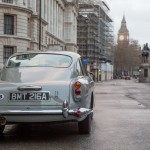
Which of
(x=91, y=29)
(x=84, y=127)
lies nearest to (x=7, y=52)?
(x=84, y=127)

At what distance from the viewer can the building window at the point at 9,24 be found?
51.4 meters

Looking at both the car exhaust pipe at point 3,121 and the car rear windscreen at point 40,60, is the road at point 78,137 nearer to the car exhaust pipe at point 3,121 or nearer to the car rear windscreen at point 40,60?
the car exhaust pipe at point 3,121

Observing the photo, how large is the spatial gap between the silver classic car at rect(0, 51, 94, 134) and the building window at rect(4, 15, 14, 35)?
4301 centimetres

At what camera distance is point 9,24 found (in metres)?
52.2

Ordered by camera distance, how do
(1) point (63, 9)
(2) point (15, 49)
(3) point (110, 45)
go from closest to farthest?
(2) point (15, 49)
(1) point (63, 9)
(3) point (110, 45)

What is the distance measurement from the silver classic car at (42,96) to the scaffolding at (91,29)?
102903 millimetres

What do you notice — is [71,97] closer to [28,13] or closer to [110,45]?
[28,13]

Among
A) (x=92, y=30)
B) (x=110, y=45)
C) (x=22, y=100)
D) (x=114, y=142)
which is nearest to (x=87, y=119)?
(x=114, y=142)

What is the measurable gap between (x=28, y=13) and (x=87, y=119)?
46.2m

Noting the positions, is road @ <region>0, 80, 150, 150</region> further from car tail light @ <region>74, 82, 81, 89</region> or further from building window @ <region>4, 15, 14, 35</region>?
building window @ <region>4, 15, 14, 35</region>

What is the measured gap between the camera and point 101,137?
8984 millimetres

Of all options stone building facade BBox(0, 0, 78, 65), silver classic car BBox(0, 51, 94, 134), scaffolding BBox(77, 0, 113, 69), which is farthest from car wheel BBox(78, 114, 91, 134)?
scaffolding BBox(77, 0, 113, 69)

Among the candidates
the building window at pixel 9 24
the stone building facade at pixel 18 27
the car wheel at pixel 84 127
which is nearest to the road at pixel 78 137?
the car wheel at pixel 84 127

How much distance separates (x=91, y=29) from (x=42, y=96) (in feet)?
356
